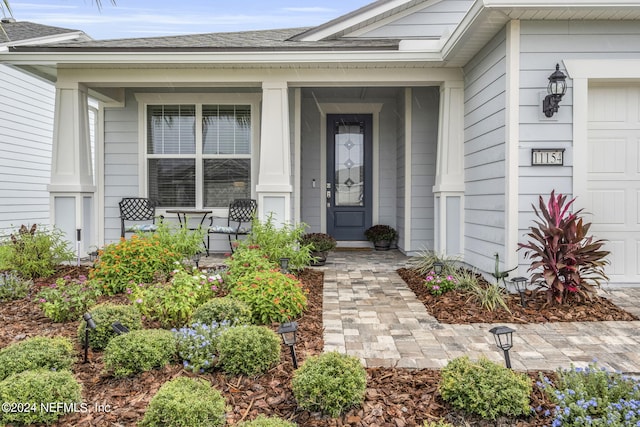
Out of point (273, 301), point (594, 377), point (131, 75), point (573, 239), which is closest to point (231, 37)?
point (131, 75)

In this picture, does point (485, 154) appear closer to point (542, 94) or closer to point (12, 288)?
point (542, 94)

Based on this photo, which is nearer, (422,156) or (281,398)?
(281,398)

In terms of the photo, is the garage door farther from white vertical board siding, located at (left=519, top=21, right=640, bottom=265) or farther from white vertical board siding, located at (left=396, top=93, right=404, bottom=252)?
white vertical board siding, located at (left=396, top=93, right=404, bottom=252)

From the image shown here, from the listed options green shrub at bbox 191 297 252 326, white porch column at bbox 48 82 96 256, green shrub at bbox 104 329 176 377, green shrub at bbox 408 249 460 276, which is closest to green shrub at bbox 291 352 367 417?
green shrub at bbox 104 329 176 377

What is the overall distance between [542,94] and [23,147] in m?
9.80

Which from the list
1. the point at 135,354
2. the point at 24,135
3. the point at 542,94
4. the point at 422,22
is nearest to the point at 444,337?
the point at 135,354

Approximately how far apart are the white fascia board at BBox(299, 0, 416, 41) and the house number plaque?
380cm

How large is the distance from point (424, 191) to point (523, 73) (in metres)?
3.04

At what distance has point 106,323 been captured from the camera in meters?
3.02

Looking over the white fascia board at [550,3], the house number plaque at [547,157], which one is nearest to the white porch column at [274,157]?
the white fascia board at [550,3]

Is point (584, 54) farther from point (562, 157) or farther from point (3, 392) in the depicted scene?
point (3, 392)

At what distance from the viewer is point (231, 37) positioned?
22.8 feet

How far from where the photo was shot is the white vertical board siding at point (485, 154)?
4648 millimetres

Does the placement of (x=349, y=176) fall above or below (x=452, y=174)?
above
